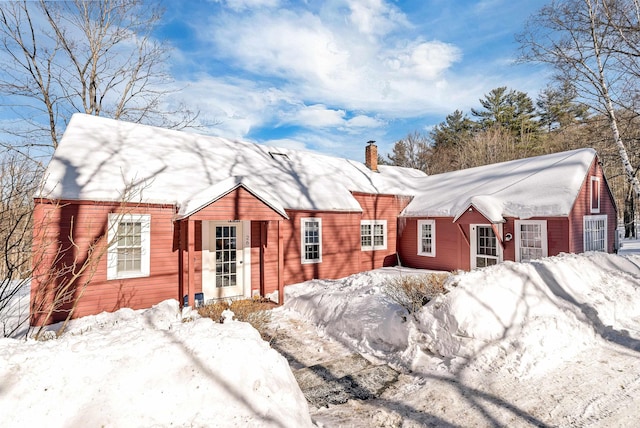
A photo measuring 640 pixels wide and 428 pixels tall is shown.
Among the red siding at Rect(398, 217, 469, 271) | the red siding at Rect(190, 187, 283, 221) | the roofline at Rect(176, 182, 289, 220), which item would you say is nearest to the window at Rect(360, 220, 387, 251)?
the red siding at Rect(398, 217, 469, 271)

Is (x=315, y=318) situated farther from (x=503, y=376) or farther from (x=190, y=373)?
(x=190, y=373)

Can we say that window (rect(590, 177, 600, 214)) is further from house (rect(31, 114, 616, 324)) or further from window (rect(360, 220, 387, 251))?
window (rect(360, 220, 387, 251))

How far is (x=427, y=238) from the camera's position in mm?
14430

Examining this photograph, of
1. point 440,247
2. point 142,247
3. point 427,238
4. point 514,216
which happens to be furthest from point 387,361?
→ point 427,238

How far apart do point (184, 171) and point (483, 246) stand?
39.3 ft

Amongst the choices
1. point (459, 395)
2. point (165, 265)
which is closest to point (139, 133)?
point (165, 265)

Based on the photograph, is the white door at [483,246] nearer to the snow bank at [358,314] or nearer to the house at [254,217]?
the house at [254,217]

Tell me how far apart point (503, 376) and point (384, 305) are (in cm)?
261

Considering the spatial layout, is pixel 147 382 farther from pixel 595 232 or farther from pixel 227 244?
pixel 595 232

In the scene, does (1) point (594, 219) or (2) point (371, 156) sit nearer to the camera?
(1) point (594, 219)

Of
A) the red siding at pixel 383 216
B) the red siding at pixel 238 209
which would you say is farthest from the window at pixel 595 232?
the red siding at pixel 238 209

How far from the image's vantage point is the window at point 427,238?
1409 cm

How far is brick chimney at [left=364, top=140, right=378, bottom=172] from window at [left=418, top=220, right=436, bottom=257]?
481 centimetres

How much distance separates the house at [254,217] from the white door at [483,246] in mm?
41
